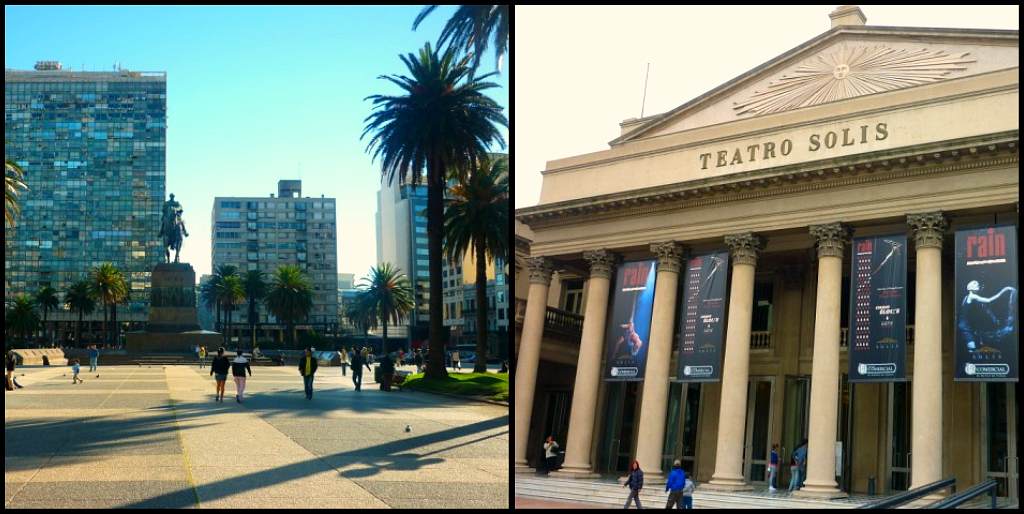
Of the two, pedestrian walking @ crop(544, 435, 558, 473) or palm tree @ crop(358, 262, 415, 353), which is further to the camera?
palm tree @ crop(358, 262, 415, 353)

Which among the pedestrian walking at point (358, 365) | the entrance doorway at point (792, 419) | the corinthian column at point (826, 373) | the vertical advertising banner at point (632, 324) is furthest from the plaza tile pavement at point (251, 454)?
the entrance doorway at point (792, 419)

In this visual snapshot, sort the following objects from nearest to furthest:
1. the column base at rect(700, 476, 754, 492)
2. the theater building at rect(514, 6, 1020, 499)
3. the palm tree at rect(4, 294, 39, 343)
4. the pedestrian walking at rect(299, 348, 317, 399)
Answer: the pedestrian walking at rect(299, 348, 317, 399) < the theater building at rect(514, 6, 1020, 499) < the column base at rect(700, 476, 754, 492) < the palm tree at rect(4, 294, 39, 343)

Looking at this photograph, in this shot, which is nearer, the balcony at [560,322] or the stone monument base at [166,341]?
the balcony at [560,322]

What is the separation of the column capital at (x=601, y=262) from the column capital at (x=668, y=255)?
1.92m

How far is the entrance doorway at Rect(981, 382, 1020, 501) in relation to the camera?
1108 inches

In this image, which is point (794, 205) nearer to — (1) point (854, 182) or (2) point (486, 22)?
(1) point (854, 182)

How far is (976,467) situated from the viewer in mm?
29094

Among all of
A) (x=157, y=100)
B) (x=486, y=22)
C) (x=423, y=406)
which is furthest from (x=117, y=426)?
(x=157, y=100)

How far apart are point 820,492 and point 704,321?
572cm

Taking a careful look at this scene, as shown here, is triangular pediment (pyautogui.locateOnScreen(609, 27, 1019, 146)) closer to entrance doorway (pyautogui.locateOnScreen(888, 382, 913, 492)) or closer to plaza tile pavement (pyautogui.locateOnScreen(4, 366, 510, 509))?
entrance doorway (pyautogui.locateOnScreen(888, 382, 913, 492))

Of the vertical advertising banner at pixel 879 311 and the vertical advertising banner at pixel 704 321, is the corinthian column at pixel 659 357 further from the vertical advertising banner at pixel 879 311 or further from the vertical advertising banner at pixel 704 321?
the vertical advertising banner at pixel 879 311

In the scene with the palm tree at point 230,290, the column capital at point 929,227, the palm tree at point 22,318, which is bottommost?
the palm tree at point 22,318

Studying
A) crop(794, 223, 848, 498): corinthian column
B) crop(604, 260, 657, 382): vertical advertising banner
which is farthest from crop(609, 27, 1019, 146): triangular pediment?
crop(604, 260, 657, 382): vertical advertising banner

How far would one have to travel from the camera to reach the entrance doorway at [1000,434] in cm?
2814
